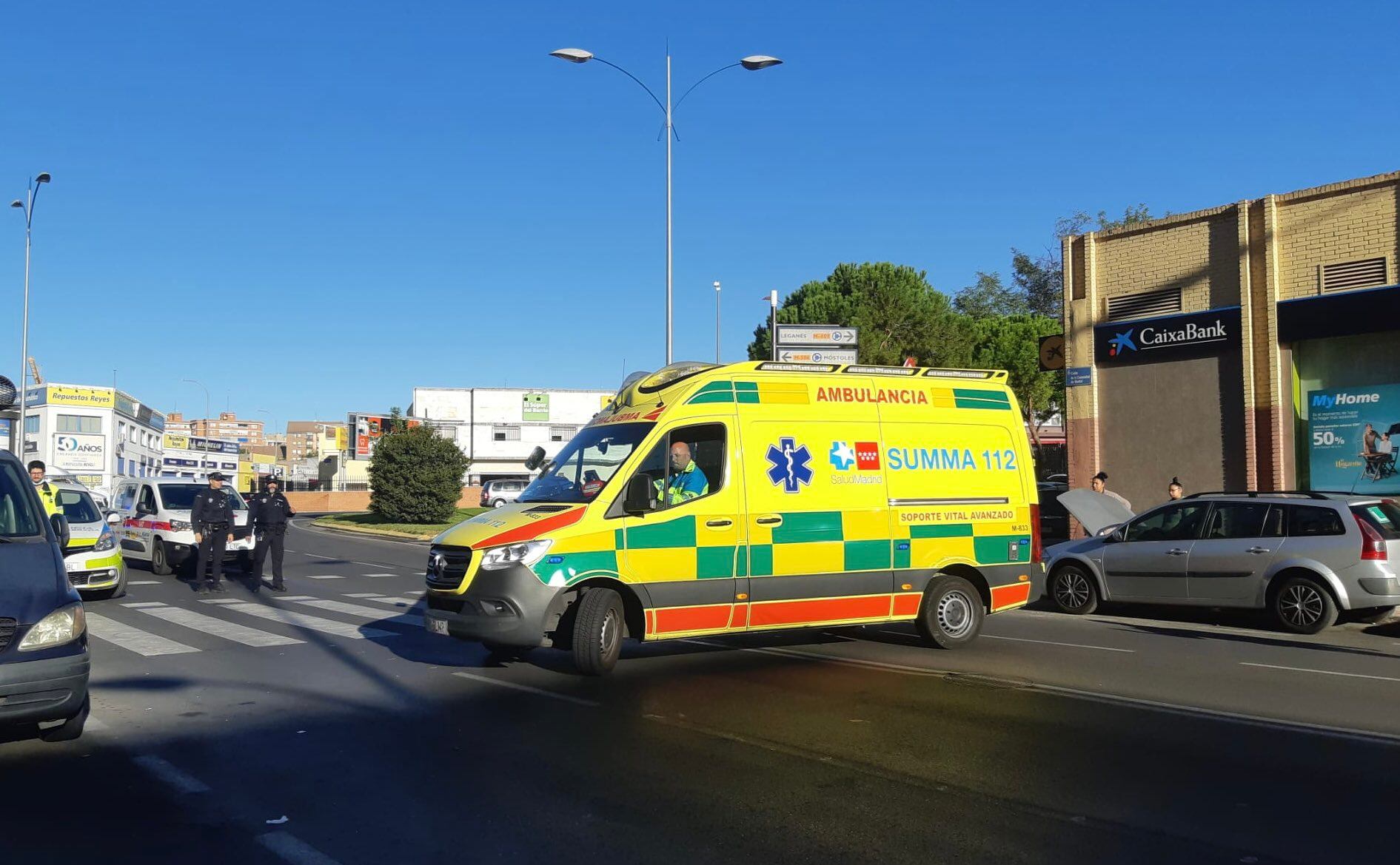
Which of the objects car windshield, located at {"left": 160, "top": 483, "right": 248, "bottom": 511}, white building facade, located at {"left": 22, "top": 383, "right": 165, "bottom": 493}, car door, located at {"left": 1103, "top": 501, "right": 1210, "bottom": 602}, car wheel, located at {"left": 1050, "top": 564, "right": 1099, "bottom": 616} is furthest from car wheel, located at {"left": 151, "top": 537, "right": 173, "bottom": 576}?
white building facade, located at {"left": 22, "top": 383, "right": 165, "bottom": 493}

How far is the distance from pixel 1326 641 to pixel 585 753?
9.08 meters

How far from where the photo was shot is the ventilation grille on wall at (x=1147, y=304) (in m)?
20.7

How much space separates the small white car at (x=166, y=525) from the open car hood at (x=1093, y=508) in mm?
13508

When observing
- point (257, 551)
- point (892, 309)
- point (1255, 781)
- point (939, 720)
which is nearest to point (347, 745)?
point (939, 720)

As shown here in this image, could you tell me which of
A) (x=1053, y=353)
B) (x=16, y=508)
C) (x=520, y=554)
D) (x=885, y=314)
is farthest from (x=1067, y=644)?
(x=885, y=314)

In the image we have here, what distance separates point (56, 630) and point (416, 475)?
36218 mm

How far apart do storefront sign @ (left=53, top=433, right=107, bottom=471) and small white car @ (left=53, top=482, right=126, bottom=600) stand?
148ft

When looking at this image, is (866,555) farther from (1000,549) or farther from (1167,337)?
(1167,337)

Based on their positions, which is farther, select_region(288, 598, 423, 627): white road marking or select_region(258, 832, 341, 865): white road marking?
select_region(288, 598, 423, 627): white road marking

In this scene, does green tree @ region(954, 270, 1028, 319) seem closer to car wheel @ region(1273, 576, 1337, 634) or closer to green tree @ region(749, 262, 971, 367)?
green tree @ region(749, 262, 971, 367)

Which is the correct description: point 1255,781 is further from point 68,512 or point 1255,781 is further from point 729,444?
point 68,512

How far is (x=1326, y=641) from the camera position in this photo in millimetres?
11945

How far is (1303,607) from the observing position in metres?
12.3

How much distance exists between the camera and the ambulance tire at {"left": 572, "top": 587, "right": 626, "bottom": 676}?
29.3ft
